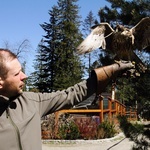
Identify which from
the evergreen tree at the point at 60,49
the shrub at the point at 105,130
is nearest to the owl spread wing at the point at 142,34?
the shrub at the point at 105,130

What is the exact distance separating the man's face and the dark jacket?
0.24 feet

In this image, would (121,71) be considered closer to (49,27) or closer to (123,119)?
(123,119)

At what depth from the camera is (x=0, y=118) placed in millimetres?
1771

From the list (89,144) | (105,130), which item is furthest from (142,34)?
(105,130)

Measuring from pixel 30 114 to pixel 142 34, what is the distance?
2.25 meters

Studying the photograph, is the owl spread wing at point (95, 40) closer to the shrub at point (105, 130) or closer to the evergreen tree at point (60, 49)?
the shrub at point (105, 130)

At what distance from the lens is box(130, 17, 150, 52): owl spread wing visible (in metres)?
3.68

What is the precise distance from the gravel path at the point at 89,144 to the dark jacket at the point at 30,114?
9.77 m

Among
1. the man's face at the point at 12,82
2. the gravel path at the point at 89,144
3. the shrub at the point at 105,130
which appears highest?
the man's face at the point at 12,82

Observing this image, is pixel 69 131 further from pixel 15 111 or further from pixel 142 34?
pixel 15 111

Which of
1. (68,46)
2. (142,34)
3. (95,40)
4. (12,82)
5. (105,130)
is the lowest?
(105,130)

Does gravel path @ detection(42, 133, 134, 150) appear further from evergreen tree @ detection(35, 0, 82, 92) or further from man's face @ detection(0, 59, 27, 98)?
evergreen tree @ detection(35, 0, 82, 92)

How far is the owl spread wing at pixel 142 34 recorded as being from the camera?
12.1 ft

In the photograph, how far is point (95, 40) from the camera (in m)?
3.39
